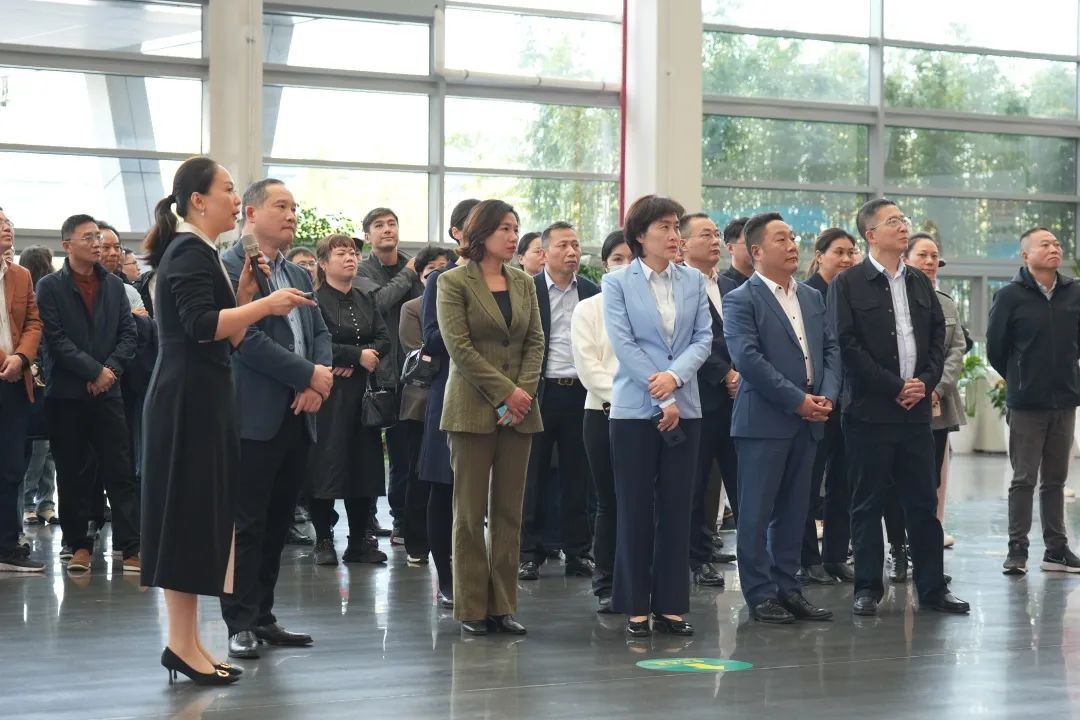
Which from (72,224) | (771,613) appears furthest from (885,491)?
(72,224)

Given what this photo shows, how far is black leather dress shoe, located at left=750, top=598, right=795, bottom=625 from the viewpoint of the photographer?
535 cm

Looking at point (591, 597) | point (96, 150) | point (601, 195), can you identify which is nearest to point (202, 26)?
point (96, 150)

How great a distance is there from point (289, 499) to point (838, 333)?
2.28 metres

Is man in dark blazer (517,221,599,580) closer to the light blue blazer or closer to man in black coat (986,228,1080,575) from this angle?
the light blue blazer

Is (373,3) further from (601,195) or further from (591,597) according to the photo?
(591,597)

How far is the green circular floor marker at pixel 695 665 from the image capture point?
14.9 feet

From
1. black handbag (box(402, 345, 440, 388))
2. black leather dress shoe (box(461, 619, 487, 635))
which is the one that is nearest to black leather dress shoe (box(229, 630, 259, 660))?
black leather dress shoe (box(461, 619, 487, 635))

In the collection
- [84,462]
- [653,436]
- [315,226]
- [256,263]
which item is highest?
[315,226]

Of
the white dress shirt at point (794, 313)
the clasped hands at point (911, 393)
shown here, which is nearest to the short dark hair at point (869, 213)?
the white dress shirt at point (794, 313)

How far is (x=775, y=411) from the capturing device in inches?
211

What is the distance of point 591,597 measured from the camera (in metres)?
5.99

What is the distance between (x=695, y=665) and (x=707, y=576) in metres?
1.75

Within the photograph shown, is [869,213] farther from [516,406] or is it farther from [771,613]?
[516,406]

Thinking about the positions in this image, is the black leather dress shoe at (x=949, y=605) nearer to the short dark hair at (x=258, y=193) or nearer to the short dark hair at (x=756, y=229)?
the short dark hair at (x=756, y=229)
